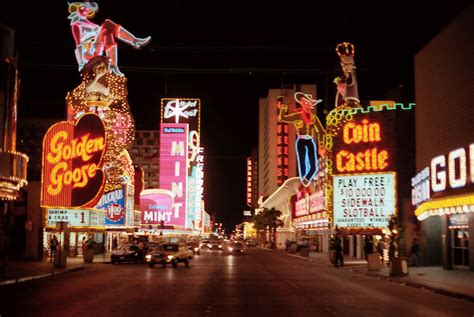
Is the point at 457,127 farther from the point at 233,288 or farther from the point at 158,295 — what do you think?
the point at 158,295

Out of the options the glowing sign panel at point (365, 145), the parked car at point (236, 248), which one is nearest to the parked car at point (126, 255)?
the glowing sign panel at point (365, 145)

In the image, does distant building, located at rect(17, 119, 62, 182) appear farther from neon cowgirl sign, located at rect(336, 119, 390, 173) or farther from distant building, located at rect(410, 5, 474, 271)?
distant building, located at rect(410, 5, 474, 271)

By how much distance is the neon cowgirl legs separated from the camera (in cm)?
7531

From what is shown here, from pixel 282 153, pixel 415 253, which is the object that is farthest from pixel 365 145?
pixel 282 153

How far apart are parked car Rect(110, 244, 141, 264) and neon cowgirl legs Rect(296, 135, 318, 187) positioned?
34.0 metres

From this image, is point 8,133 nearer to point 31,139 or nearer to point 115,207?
point 115,207

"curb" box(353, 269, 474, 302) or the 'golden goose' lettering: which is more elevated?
the 'golden goose' lettering

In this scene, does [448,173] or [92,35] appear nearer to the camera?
[448,173]

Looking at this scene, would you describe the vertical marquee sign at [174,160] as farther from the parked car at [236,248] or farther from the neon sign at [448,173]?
the neon sign at [448,173]

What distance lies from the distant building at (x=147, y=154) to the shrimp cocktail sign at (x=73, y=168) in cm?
11979

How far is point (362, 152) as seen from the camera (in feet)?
163

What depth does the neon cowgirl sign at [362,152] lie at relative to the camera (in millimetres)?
47719

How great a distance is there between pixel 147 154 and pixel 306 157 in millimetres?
97274

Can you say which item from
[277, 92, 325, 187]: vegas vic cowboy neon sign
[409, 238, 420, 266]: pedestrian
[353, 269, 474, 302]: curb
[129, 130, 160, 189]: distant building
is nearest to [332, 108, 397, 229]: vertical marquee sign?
[409, 238, 420, 266]: pedestrian
